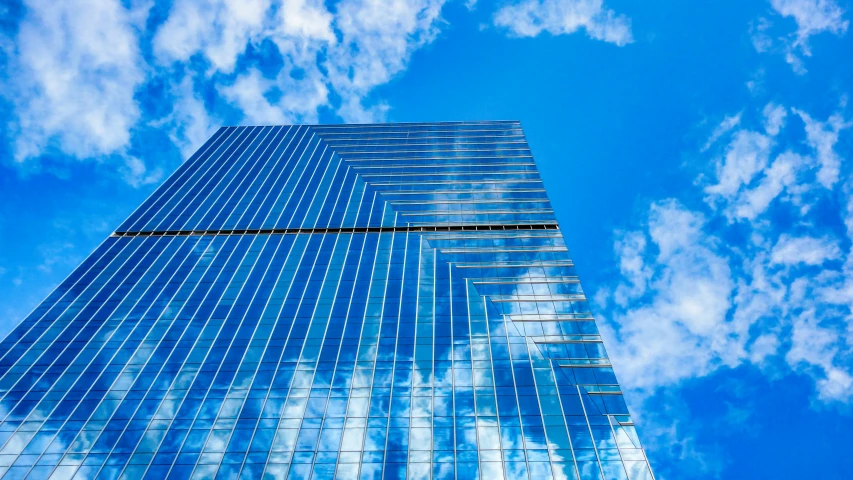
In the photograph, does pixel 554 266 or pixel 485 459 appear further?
pixel 554 266

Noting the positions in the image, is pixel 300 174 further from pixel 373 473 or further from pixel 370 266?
pixel 373 473

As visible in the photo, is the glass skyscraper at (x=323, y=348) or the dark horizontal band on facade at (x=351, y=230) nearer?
the glass skyscraper at (x=323, y=348)

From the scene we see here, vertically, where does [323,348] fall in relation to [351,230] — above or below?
below

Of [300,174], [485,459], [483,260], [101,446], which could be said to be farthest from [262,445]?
[300,174]

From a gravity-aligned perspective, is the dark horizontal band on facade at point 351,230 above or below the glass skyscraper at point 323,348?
above

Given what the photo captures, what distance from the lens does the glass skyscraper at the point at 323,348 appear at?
152ft

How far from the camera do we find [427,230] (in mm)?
79000

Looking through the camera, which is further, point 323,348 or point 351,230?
point 351,230

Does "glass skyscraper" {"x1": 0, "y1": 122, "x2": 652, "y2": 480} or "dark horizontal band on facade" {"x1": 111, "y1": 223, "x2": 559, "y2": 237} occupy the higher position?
"dark horizontal band on facade" {"x1": 111, "y1": 223, "x2": 559, "y2": 237}

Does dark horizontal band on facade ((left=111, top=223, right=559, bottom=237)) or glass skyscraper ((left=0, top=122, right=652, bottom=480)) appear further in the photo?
dark horizontal band on facade ((left=111, top=223, right=559, bottom=237))

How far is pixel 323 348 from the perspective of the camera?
189 feet

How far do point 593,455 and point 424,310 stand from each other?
22486mm

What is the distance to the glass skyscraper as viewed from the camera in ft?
152

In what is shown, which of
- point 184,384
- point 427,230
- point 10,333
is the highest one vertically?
point 427,230
